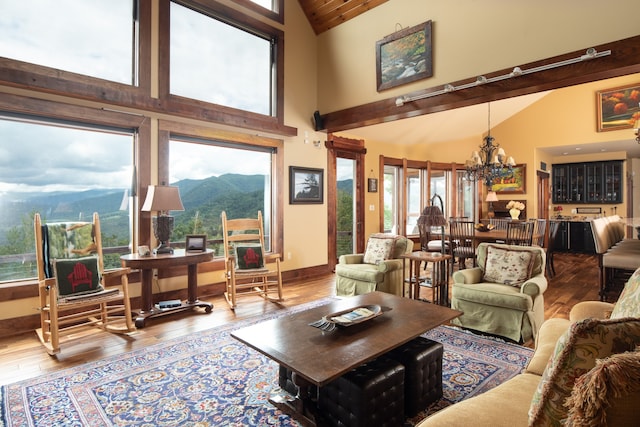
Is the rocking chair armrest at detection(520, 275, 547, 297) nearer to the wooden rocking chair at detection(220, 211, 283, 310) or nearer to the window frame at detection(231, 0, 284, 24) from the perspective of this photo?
the wooden rocking chair at detection(220, 211, 283, 310)

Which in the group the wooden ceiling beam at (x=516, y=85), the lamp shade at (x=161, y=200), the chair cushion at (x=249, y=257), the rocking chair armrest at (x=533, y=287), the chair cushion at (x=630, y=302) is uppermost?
the wooden ceiling beam at (x=516, y=85)

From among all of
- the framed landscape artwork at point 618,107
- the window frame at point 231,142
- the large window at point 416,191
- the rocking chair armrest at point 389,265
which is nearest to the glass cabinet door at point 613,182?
the framed landscape artwork at point 618,107

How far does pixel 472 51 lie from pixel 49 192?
200 inches

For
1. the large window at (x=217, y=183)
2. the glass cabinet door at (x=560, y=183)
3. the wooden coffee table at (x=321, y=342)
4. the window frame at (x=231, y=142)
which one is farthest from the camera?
the glass cabinet door at (x=560, y=183)

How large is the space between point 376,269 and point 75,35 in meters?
4.19

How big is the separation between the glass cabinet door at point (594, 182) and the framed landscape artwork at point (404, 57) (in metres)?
6.70

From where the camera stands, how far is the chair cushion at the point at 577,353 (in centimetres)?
94

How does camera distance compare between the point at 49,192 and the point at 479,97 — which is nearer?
the point at 49,192

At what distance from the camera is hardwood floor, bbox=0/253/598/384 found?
2.69m

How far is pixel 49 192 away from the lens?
3.61m

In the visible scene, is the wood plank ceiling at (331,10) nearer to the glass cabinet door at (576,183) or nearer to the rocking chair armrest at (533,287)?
the rocking chair armrest at (533,287)

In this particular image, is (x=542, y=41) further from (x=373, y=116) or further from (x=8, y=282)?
(x=8, y=282)

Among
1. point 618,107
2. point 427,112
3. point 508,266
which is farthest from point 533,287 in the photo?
point 618,107

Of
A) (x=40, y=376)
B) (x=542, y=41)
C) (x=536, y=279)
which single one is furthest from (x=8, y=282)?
(x=542, y=41)
